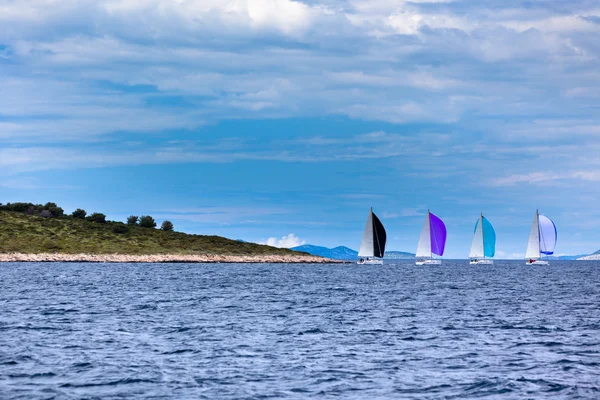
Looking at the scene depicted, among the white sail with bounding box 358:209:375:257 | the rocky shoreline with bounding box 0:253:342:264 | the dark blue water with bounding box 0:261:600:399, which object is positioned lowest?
the dark blue water with bounding box 0:261:600:399

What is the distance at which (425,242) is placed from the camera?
17825 centimetres

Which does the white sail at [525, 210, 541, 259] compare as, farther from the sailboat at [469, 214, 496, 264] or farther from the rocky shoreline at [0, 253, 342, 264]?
the rocky shoreline at [0, 253, 342, 264]

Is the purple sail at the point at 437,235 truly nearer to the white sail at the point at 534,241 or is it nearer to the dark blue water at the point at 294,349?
the white sail at the point at 534,241

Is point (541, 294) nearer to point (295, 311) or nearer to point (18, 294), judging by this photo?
point (295, 311)

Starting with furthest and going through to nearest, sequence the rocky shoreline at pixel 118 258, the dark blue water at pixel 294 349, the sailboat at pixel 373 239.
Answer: the sailboat at pixel 373 239, the rocky shoreline at pixel 118 258, the dark blue water at pixel 294 349

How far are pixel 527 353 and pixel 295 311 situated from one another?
22.3 m

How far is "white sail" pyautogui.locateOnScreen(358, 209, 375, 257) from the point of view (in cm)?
17400

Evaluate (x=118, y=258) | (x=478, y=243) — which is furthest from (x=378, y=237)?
→ (x=118, y=258)

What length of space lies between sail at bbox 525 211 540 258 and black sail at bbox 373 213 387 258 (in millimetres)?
36488

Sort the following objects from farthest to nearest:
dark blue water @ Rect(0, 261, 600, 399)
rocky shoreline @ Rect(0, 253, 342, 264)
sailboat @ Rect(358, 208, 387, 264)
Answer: sailboat @ Rect(358, 208, 387, 264), rocky shoreline @ Rect(0, 253, 342, 264), dark blue water @ Rect(0, 261, 600, 399)

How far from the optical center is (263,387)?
2447 centimetres

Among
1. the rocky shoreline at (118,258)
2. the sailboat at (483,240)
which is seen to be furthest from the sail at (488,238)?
the rocky shoreline at (118,258)

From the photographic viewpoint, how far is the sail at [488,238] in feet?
596

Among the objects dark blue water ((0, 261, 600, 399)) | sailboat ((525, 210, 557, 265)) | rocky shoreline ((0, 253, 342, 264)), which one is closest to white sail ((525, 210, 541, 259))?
sailboat ((525, 210, 557, 265))
